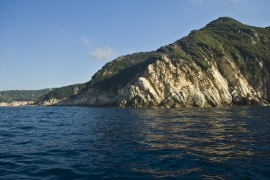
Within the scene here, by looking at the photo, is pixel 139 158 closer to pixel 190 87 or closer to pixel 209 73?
pixel 190 87

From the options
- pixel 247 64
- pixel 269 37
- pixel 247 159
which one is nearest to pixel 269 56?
pixel 247 64

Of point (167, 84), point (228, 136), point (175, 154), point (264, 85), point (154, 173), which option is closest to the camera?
point (154, 173)

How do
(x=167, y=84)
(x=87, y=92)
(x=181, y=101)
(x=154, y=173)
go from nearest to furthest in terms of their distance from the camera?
1. (x=154, y=173)
2. (x=181, y=101)
3. (x=167, y=84)
4. (x=87, y=92)

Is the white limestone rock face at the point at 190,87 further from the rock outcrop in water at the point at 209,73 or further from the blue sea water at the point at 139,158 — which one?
the blue sea water at the point at 139,158

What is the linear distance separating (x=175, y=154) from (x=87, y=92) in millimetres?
113807

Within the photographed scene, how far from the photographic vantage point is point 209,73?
74.5 meters

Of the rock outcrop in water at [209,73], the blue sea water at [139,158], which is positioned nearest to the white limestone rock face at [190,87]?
the rock outcrop in water at [209,73]

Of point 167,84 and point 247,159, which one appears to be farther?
point 167,84

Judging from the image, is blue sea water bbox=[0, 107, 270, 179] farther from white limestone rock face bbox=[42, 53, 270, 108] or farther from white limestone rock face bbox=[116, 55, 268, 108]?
white limestone rock face bbox=[42, 53, 270, 108]

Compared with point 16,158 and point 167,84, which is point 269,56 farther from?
point 16,158

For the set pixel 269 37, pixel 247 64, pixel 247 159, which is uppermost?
pixel 269 37

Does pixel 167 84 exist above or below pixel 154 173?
above

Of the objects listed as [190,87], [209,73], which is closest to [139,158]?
[190,87]

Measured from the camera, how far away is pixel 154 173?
8500 millimetres
